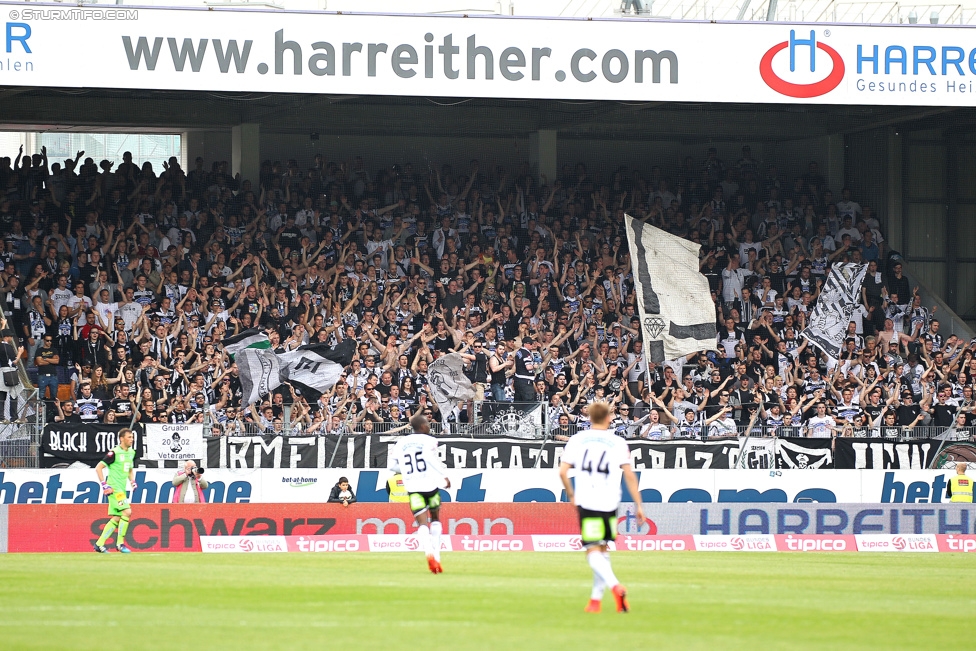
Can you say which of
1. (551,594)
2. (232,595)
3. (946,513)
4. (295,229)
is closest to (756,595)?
(551,594)

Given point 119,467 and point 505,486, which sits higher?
point 119,467

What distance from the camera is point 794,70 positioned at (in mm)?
27766

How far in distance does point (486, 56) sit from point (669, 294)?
6.17 m

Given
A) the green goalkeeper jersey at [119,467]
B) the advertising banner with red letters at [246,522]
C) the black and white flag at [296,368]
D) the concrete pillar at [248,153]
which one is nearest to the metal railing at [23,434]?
the advertising banner with red letters at [246,522]

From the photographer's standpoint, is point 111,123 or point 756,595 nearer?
point 756,595

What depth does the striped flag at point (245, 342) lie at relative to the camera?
27.0 meters

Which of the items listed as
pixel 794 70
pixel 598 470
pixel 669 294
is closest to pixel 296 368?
pixel 669 294

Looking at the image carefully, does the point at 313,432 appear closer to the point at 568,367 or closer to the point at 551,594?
the point at 568,367

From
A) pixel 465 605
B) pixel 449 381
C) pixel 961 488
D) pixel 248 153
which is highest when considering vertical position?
pixel 248 153

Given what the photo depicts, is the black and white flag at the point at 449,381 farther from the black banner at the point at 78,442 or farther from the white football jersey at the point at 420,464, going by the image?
the white football jersey at the point at 420,464

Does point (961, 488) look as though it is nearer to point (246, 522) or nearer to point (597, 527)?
point (246, 522)

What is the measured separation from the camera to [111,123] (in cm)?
3403

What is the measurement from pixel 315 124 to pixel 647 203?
8136 millimetres

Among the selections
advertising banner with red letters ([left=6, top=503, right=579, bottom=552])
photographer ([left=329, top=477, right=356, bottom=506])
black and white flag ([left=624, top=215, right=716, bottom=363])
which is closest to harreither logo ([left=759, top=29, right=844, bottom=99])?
black and white flag ([left=624, top=215, right=716, bottom=363])
